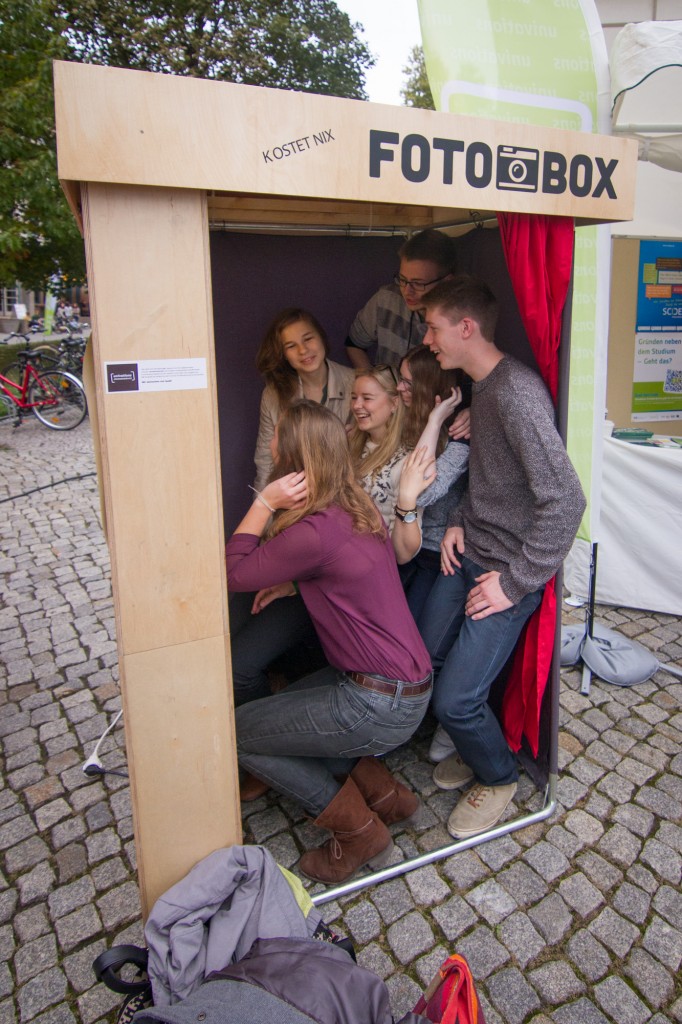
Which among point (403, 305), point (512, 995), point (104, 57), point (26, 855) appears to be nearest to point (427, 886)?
point (512, 995)

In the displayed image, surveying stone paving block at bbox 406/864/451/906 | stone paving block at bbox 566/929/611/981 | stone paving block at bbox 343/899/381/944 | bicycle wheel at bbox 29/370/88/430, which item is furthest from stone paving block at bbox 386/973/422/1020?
bicycle wheel at bbox 29/370/88/430

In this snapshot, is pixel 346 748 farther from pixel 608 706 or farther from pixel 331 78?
pixel 331 78

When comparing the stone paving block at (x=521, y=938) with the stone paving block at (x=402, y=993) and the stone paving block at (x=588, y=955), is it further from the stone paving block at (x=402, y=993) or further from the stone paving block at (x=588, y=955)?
the stone paving block at (x=402, y=993)

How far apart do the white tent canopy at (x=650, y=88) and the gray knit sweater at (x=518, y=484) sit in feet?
6.60

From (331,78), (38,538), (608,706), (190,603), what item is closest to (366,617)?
(190,603)

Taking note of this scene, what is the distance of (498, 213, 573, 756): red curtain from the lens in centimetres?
229

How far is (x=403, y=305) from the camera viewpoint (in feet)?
11.0

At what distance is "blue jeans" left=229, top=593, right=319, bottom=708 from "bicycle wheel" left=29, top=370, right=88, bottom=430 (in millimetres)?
8348

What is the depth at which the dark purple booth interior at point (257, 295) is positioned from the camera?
3.45 metres

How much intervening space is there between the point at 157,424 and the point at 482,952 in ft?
6.19

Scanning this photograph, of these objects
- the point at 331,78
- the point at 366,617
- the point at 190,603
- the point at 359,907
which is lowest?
the point at 359,907

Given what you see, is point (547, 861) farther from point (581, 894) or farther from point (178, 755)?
point (178, 755)

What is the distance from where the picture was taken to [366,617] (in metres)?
2.31

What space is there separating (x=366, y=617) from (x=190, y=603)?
659 millimetres
